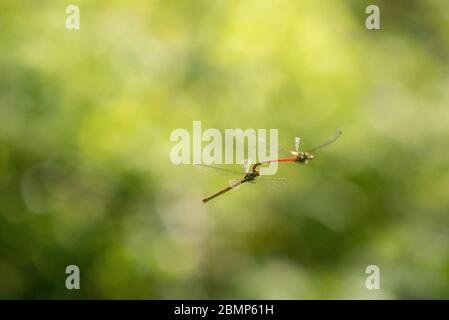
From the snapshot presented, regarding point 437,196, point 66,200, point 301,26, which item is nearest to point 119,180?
point 66,200

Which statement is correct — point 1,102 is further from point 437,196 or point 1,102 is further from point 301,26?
point 437,196

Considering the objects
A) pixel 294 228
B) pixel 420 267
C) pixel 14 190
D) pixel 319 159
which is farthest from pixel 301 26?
pixel 14 190

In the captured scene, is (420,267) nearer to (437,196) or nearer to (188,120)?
(437,196)

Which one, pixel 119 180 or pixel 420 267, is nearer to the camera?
pixel 119 180
